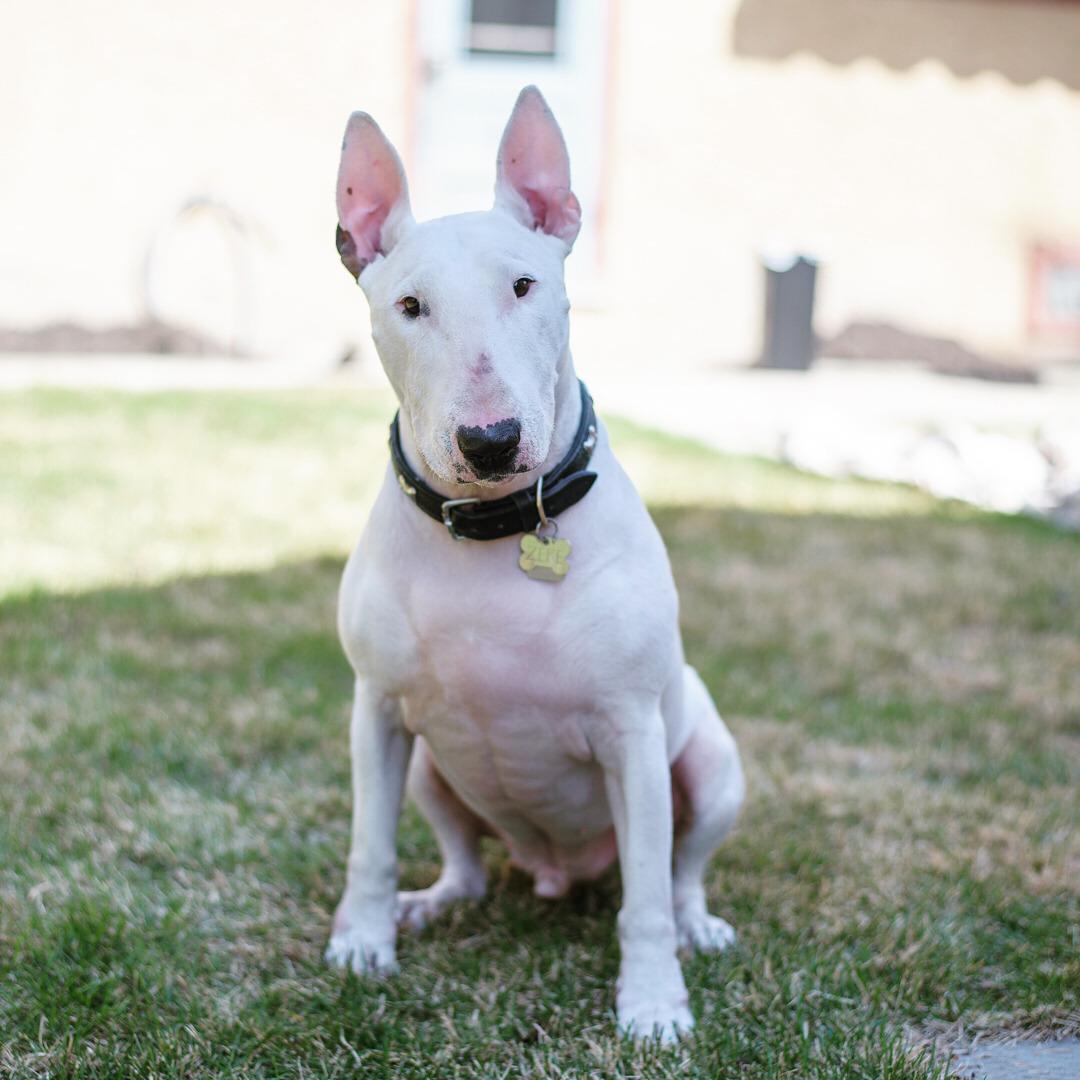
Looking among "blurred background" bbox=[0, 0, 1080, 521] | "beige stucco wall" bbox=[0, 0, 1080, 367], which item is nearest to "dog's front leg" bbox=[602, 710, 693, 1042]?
"blurred background" bbox=[0, 0, 1080, 521]

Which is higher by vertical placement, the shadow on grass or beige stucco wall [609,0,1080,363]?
beige stucco wall [609,0,1080,363]

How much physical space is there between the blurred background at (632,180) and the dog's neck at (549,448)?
19.4ft

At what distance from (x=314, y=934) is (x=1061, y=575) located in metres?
3.67

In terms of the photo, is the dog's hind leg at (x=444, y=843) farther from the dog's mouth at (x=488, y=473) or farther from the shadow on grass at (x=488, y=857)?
the dog's mouth at (x=488, y=473)

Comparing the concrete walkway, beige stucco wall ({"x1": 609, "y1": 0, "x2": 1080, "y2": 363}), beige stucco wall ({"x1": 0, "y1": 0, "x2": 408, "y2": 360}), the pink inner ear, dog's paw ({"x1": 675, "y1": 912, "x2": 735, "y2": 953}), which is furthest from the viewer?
beige stucco wall ({"x1": 609, "y1": 0, "x2": 1080, "y2": 363})

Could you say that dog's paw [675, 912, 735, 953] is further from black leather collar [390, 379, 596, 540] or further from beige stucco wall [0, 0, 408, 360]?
beige stucco wall [0, 0, 408, 360]

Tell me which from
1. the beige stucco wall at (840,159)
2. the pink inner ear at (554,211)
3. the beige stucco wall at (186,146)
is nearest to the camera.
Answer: the pink inner ear at (554,211)

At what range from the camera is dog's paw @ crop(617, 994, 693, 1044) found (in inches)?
86.4

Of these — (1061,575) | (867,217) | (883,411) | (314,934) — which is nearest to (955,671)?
(1061,575)

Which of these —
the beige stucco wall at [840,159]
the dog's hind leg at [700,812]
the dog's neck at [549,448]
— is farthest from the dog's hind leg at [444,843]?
the beige stucco wall at [840,159]

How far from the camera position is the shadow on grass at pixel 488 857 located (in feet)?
7.19

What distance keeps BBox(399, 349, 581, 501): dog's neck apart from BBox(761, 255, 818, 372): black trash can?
6.94 metres

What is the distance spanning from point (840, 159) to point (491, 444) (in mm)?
8065

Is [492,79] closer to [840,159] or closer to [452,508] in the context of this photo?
[840,159]
